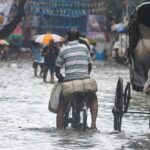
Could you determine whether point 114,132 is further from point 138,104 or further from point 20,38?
point 20,38

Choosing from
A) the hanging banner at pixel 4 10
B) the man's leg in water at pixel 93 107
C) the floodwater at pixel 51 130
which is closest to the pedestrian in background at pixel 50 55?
the floodwater at pixel 51 130

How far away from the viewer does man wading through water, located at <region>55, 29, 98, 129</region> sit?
40.1 ft

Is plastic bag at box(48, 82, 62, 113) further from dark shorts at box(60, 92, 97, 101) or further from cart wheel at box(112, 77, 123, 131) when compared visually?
cart wheel at box(112, 77, 123, 131)

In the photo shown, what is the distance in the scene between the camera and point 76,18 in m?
52.8

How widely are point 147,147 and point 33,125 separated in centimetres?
293

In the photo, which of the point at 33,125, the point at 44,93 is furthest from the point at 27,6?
the point at 33,125

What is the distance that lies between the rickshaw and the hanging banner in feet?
103

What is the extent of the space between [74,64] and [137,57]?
3.20 feet

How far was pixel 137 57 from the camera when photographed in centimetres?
1225

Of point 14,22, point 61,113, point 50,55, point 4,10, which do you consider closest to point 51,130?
point 61,113

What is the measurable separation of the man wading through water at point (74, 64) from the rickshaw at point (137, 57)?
0.37 meters

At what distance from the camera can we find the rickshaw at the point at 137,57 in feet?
39.9

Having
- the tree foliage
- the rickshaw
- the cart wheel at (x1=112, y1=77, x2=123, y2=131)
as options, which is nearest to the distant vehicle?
the tree foliage

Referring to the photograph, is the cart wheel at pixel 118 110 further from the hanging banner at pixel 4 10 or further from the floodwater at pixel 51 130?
the hanging banner at pixel 4 10
